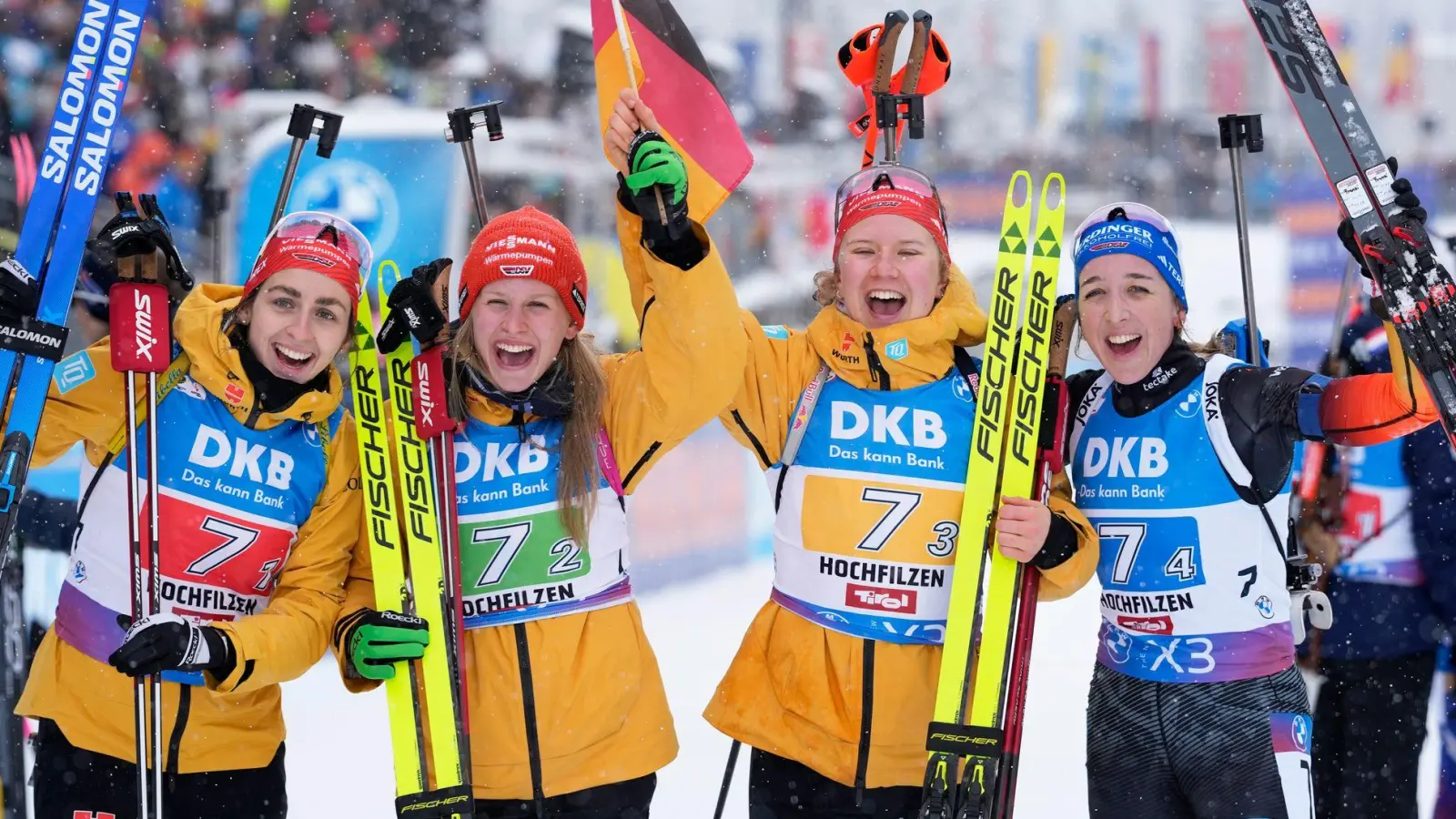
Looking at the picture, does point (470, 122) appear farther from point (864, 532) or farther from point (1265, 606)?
point (1265, 606)

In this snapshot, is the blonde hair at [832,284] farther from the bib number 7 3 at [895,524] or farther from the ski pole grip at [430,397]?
the ski pole grip at [430,397]

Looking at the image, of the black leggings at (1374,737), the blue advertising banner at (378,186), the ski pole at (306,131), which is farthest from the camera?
the blue advertising banner at (378,186)

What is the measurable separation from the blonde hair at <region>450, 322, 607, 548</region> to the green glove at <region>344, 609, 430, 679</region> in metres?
0.37

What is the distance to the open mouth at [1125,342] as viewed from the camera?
292cm

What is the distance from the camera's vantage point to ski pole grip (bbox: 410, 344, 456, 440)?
2.78m

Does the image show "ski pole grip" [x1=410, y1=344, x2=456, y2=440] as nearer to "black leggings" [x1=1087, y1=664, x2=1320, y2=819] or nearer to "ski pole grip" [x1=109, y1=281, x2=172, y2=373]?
"ski pole grip" [x1=109, y1=281, x2=172, y2=373]

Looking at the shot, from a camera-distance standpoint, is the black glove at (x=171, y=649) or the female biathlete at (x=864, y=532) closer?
the black glove at (x=171, y=649)

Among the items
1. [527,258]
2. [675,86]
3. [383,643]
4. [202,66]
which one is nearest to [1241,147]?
[675,86]

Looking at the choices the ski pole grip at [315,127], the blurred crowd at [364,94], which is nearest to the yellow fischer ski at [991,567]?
the ski pole grip at [315,127]

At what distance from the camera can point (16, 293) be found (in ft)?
9.08

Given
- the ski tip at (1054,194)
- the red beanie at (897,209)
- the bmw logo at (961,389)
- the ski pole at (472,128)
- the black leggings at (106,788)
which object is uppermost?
the ski pole at (472,128)

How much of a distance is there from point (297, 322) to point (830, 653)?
1320 mm

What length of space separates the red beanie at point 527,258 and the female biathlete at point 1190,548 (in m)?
1.12

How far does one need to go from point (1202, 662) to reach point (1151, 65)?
24.1m
